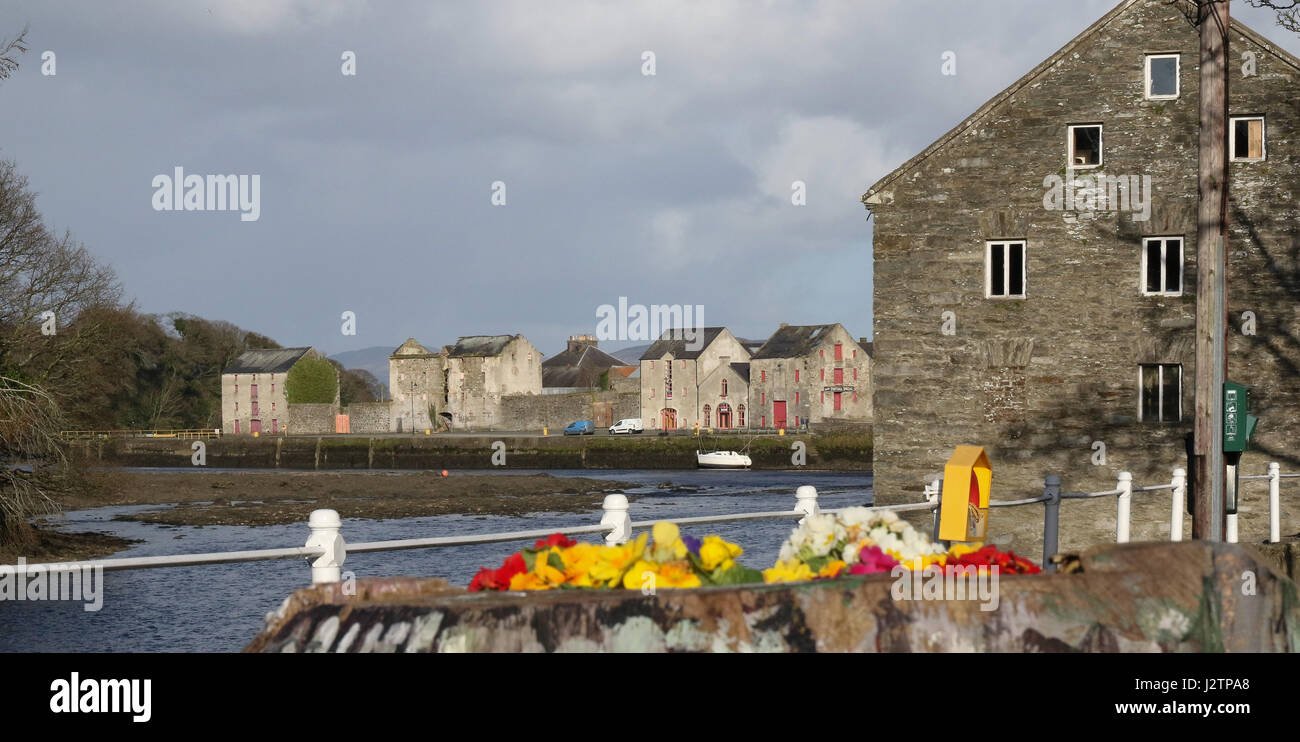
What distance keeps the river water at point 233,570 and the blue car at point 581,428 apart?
116 feet

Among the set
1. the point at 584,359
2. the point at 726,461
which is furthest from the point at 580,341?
the point at 726,461

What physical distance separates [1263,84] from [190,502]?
1994 inches

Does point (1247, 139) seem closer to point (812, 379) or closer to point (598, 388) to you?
point (812, 379)

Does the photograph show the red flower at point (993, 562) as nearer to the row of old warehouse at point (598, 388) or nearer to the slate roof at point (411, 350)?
the row of old warehouse at point (598, 388)

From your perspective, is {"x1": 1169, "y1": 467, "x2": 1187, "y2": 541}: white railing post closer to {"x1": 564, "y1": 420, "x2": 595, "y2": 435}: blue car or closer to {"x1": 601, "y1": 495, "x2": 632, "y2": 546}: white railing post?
{"x1": 601, "y1": 495, "x2": 632, "y2": 546}: white railing post

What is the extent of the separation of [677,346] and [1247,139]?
81265 millimetres

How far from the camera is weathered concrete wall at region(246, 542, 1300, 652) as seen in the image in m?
3.05

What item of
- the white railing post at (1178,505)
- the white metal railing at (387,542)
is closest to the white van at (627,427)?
the white railing post at (1178,505)

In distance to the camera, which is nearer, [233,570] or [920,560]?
[920,560]

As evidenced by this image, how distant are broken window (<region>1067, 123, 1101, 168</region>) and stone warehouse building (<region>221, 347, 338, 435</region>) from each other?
312 feet

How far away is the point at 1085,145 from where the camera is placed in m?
21.9

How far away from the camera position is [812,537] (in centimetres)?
430

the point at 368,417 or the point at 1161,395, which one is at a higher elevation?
the point at 1161,395
